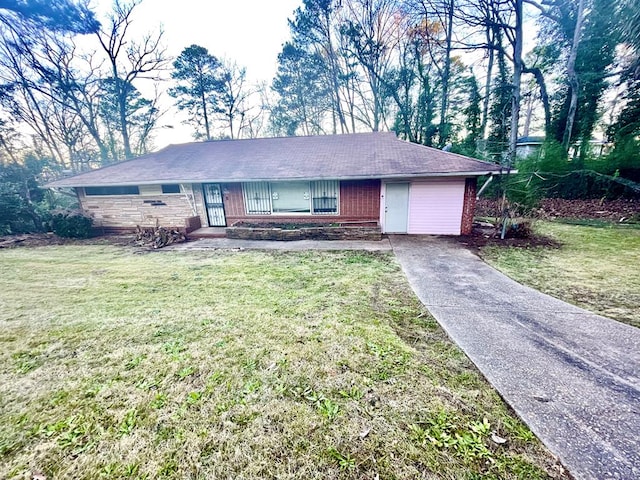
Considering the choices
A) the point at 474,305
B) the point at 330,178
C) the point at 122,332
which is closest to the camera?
the point at 122,332

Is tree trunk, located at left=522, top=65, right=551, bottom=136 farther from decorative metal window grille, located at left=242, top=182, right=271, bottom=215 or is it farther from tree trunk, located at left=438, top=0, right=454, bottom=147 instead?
decorative metal window grille, located at left=242, top=182, right=271, bottom=215

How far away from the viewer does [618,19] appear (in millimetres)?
11641

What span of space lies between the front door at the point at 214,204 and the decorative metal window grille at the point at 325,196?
12.8 ft

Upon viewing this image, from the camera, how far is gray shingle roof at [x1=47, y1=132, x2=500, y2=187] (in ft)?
28.1

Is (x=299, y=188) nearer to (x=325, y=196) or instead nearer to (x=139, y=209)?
(x=325, y=196)

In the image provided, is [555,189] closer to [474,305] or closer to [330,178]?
[330,178]

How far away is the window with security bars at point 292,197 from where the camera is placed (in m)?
9.73

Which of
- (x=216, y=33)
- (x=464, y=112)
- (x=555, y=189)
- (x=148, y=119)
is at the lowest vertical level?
(x=555, y=189)

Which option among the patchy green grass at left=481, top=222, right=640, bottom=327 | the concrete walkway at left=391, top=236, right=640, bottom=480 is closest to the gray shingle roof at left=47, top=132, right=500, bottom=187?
the patchy green grass at left=481, top=222, right=640, bottom=327

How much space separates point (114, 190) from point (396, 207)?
1141 cm

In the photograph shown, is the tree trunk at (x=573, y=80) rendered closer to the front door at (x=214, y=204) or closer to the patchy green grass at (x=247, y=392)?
the patchy green grass at (x=247, y=392)

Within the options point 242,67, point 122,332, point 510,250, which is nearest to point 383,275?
point 510,250

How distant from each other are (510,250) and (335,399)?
269 inches

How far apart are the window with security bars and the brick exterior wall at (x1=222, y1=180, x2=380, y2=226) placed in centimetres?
20
